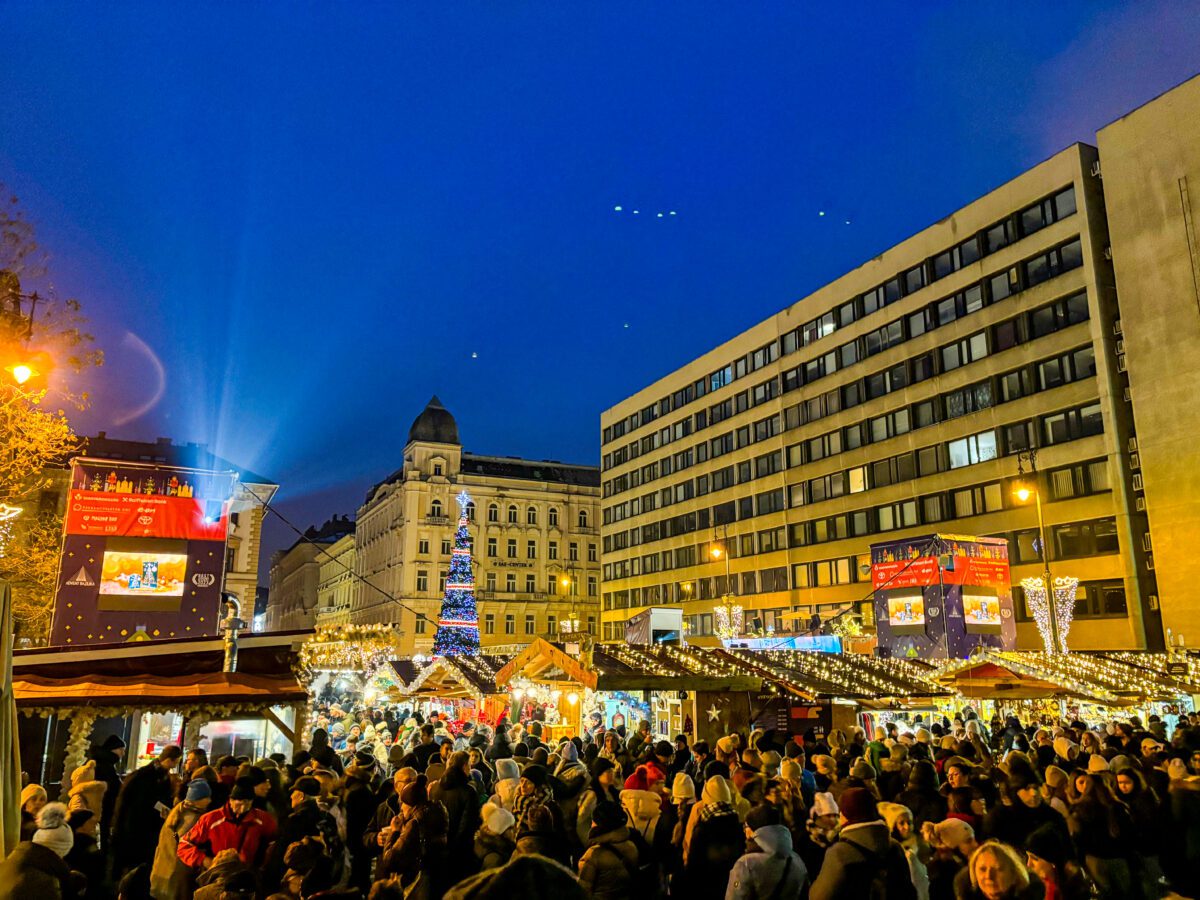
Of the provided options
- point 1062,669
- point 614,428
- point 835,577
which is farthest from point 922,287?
point 614,428

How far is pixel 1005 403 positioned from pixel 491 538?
55984mm

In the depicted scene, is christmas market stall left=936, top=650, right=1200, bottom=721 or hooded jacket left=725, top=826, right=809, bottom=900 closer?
hooded jacket left=725, top=826, right=809, bottom=900

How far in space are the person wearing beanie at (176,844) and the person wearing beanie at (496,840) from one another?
7.03 ft

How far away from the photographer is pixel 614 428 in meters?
78.1

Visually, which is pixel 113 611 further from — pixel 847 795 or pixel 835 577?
pixel 835 577

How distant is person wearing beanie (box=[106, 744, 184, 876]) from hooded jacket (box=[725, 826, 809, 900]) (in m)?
6.00

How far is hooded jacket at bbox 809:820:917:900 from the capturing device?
526 cm

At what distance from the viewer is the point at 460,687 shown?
28.0m

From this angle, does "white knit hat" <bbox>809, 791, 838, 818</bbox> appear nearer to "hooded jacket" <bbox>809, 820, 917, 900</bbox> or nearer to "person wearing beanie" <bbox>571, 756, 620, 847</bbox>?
"hooded jacket" <bbox>809, 820, 917, 900</bbox>

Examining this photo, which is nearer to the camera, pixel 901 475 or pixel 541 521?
pixel 901 475

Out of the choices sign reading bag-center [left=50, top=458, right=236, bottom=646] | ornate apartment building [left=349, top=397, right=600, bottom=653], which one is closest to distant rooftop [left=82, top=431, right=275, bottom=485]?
ornate apartment building [left=349, top=397, right=600, bottom=653]

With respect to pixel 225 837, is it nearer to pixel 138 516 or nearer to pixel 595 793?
pixel 595 793

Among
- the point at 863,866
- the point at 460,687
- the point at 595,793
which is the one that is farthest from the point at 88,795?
the point at 460,687

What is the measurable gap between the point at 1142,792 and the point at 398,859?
22.1ft
